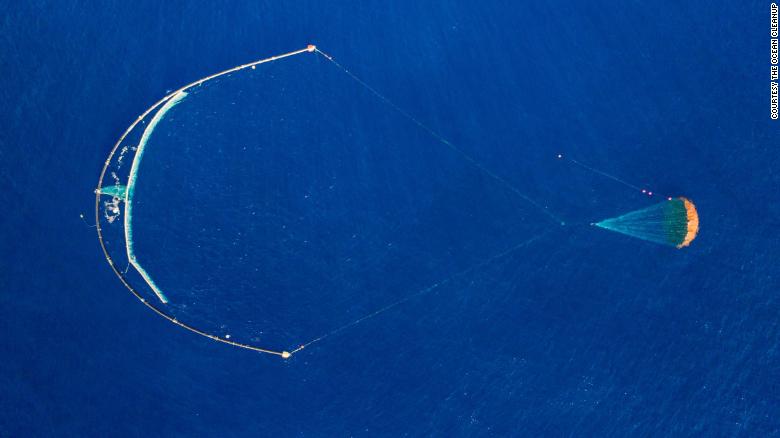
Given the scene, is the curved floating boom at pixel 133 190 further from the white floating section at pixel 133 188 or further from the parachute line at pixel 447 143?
the parachute line at pixel 447 143

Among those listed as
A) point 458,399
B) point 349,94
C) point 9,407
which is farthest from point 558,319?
point 9,407

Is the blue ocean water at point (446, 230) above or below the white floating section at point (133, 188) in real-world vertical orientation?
below

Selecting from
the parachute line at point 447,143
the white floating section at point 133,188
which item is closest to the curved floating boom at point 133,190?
the white floating section at point 133,188

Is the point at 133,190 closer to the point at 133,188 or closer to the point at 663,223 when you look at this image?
the point at 133,188

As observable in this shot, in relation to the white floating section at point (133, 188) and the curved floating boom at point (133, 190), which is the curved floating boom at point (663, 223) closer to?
the curved floating boom at point (133, 190)

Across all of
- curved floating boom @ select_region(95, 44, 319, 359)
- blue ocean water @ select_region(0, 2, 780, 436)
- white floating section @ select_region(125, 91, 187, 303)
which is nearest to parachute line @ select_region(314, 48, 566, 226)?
blue ocean water @ select_region(0, 2, 780, 436)

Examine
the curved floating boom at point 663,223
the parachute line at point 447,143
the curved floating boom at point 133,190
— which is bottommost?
the curved floating boom at point 663,223

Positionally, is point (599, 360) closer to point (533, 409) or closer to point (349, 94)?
point (533, 409)

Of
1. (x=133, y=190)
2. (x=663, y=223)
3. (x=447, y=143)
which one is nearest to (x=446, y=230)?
(x=447, y=143)
